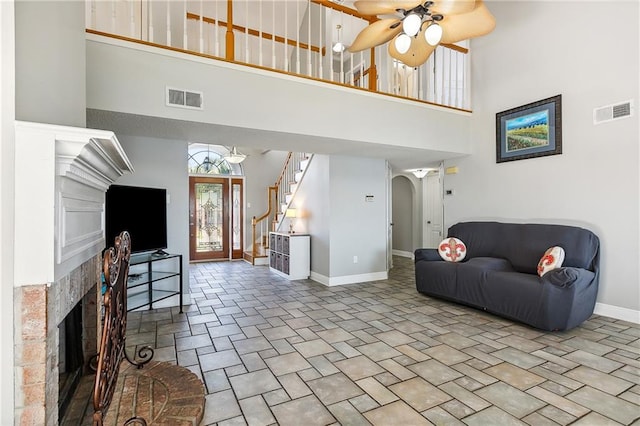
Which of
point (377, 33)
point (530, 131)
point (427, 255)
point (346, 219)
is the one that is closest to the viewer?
point (377, 33)

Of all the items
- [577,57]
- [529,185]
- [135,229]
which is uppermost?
[577,57]

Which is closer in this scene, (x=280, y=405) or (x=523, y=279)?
(x=280, y=405)

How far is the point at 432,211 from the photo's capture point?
27.0ft

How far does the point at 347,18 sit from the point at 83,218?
6.40 metres

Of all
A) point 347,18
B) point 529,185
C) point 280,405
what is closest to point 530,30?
point 529,185

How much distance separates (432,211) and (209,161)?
19.7 feet

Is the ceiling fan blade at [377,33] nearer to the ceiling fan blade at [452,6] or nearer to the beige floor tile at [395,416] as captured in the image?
the ceiling fan blade at [452,6]

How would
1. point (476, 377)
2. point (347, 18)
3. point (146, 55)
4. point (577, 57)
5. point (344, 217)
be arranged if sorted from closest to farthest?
point (476, 377), point (146, 55), point (577, 57), point (344, 217), point (347, 18)

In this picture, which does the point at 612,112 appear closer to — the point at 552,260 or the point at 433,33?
the point at 552,260

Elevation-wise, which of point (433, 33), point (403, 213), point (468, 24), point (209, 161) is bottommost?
point (403, 213)

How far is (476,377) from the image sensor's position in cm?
245

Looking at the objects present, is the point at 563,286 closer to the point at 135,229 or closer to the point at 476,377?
the point at 476,377

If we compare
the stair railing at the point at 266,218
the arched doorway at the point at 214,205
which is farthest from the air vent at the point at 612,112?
the arched doorway at the point at 214,205

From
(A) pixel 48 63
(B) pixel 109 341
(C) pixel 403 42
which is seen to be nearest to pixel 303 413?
(B) pixel 109 341
